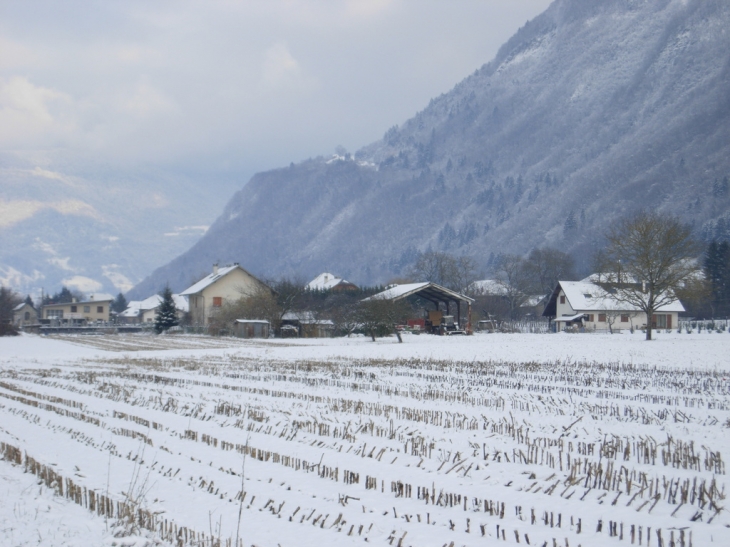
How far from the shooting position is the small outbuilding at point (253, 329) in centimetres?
6419

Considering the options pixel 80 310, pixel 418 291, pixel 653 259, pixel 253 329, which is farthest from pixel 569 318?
pixel 80 310

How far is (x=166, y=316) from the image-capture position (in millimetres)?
78188

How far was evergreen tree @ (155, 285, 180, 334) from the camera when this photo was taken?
255 feet

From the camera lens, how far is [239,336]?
64625 mm

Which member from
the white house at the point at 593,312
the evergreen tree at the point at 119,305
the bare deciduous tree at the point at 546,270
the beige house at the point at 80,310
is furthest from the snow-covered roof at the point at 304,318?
the evergreen tree at the point at 119,305

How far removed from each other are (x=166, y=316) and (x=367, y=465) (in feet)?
237

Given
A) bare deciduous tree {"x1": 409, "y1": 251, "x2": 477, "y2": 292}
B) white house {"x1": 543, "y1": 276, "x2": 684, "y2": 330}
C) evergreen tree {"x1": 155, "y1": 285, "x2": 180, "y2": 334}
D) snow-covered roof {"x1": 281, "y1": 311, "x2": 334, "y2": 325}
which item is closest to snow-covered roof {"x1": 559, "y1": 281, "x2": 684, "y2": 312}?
white house {"x1": 543, "y1": 276, "x2": 684, "y2": 330}

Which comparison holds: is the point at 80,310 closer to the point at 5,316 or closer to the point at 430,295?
the point at 5,316

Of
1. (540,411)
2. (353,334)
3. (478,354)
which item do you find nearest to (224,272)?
(353,334)

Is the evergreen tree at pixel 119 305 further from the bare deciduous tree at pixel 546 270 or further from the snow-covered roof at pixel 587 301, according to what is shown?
Result: the snow-covered roof at pixel 587 301

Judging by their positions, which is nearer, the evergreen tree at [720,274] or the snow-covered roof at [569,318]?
the snow-covered roof at [569,318]

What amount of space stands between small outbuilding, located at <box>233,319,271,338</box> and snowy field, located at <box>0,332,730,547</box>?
45.0m

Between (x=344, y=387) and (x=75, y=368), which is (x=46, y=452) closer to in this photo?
(x=344, y=387)

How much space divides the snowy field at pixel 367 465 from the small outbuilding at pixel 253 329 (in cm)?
4504
